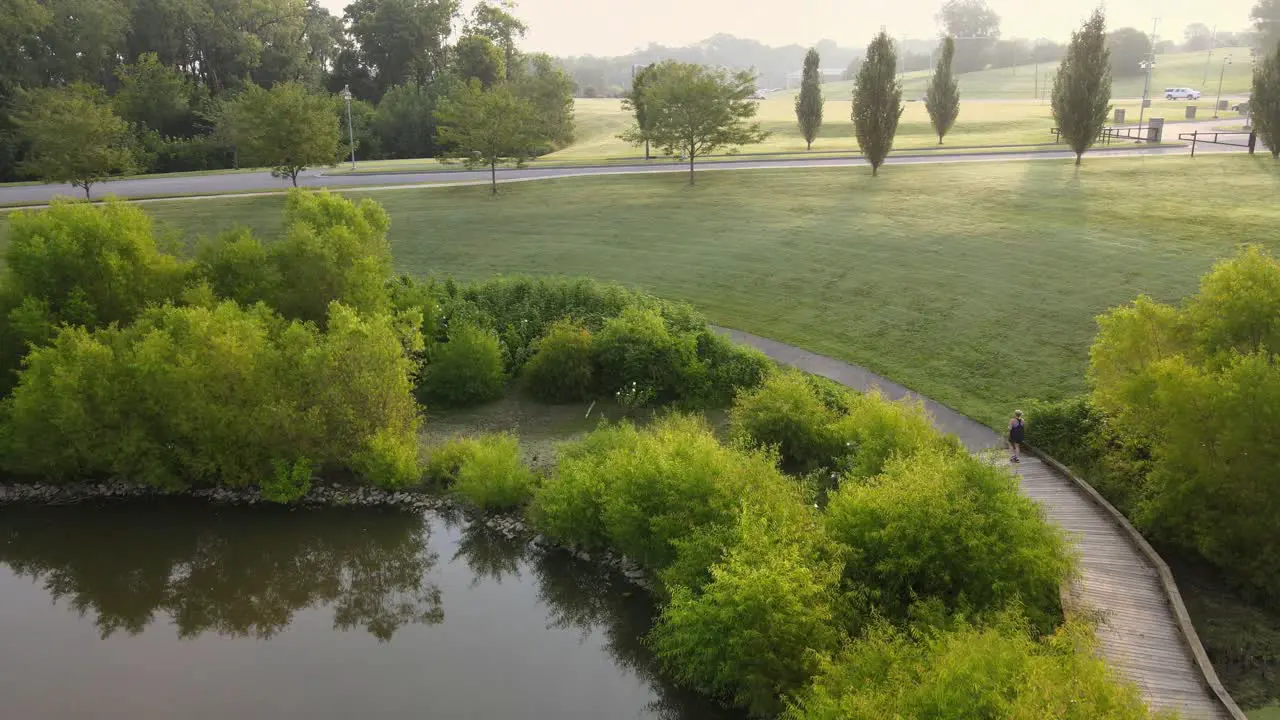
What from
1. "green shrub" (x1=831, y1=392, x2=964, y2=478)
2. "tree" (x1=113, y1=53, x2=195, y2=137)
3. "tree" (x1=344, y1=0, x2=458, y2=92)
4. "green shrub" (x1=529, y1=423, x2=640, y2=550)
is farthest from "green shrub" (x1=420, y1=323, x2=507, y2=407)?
"tree" (x1=344, y1=0, x2=458, y2=92)

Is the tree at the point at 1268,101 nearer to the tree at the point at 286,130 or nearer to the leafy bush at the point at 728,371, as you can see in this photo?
the leafy bush at the point at 728,371

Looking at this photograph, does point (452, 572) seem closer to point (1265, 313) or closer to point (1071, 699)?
point (1071, 699)

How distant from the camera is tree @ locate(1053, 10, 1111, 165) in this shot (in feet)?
177

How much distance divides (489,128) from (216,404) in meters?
35.3

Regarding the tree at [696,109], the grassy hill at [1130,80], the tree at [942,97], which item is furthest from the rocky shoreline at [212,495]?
the grassy hill at [1130,80]

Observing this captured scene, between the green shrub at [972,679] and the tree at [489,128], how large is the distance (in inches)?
1828

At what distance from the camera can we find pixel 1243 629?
19.8 metres

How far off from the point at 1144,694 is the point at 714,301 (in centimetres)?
2725

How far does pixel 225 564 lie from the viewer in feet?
84.0

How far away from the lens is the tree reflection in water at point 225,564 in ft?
77.5

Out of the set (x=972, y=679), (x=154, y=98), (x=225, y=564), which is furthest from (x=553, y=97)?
(x=972, y=679)

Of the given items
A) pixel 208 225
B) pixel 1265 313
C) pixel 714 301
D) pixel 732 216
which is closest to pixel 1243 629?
pixel 1265 313

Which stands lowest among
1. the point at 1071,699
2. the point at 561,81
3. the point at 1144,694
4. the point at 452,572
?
the point at 452,572

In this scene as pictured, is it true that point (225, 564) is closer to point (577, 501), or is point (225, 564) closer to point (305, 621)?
point (305, 621)
